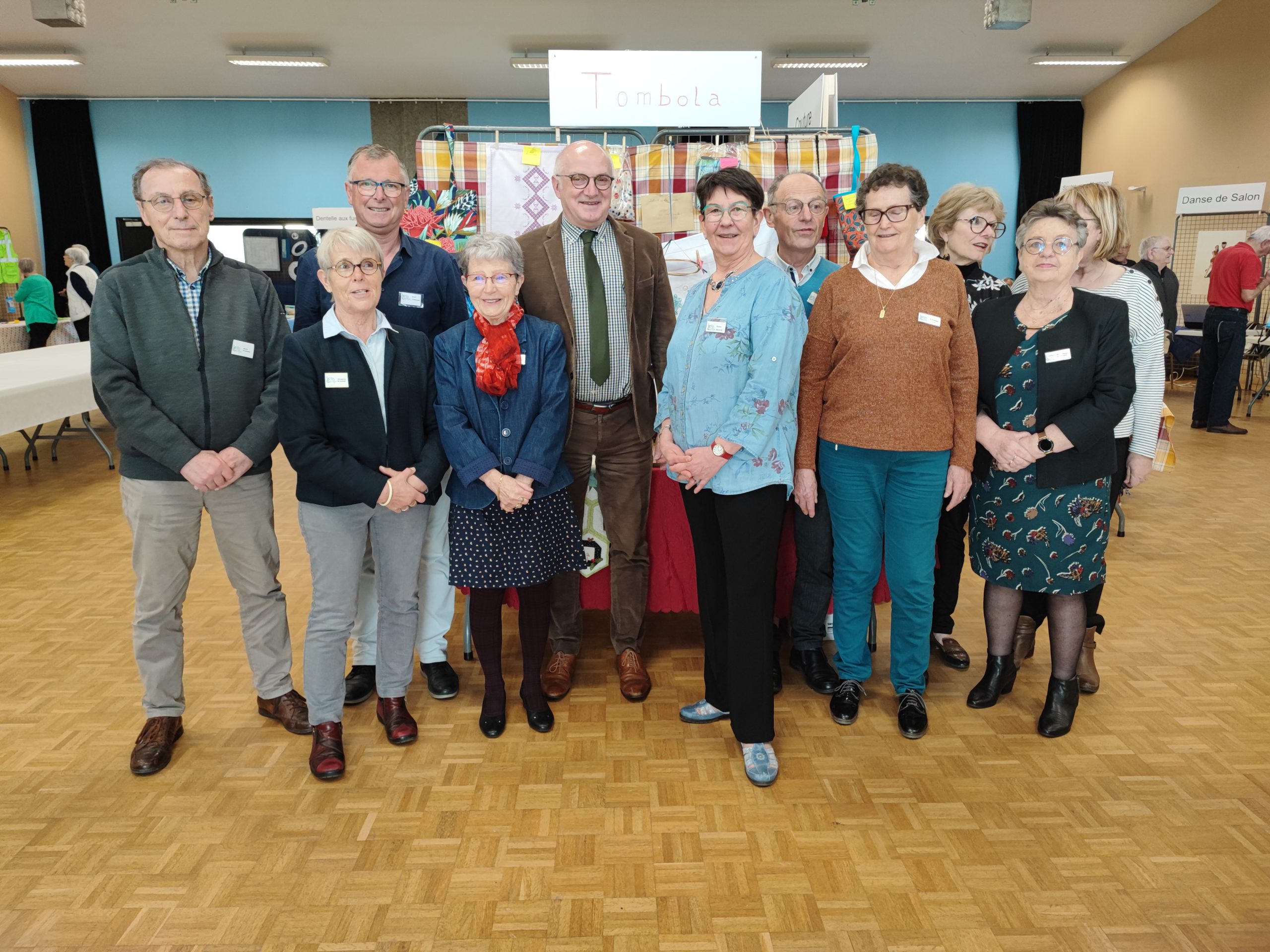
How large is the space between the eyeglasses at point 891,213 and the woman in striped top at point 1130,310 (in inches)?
23.3

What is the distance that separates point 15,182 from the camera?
38.9 feet

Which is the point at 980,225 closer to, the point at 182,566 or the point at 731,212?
the point at 731,212

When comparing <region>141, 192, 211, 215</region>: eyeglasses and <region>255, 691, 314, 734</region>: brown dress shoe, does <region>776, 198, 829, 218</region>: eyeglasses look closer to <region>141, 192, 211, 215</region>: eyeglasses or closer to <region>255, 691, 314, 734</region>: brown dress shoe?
<region>141, 192, 211, 215</region>: eyeglasses

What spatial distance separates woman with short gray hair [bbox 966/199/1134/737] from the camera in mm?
2193

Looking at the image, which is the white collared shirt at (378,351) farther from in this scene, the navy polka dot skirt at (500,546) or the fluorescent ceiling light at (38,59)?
the fluorescent ceiling light at (38,59)

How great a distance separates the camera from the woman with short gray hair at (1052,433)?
7.20 ft

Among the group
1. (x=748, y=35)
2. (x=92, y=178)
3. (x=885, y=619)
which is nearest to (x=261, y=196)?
(x=92, y=178)

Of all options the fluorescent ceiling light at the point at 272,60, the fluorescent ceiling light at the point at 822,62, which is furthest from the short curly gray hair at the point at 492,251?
the fluorescent ceiling light at the point at 272,60

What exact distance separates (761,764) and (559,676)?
0.78 m

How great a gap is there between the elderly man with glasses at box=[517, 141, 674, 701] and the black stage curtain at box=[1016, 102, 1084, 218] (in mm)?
12028

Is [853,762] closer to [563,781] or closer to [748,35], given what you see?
[563,781]

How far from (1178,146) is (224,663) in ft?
39.4

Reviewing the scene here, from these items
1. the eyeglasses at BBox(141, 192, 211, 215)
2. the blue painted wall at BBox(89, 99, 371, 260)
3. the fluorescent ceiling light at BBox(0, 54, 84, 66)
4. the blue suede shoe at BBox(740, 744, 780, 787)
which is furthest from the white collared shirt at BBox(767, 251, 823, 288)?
the fluorescent ceiling light at BBox(0, 54, 84, 66)

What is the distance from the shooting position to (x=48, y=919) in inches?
66.8
